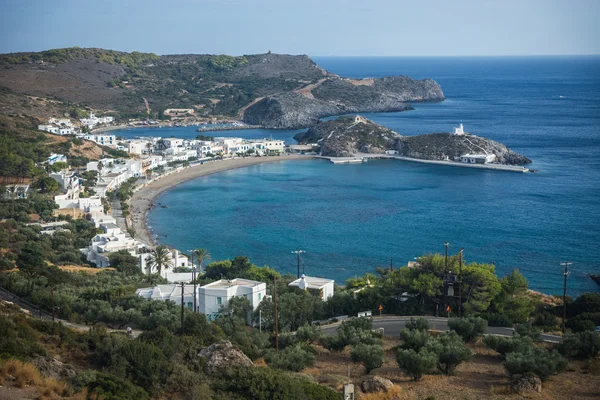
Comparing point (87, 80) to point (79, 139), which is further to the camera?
point (87, 80)

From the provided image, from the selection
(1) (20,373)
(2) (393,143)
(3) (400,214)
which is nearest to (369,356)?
(1) (20,373)

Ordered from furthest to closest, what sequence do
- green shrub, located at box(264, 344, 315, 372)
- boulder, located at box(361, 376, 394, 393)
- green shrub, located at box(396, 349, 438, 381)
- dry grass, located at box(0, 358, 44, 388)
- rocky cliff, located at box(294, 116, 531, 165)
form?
rocky cliff, located at box(294, 116, 531, 165) → green shrub, located at box(264, 344, 315, 372) → green shrub, located at box(396, 349, 438, 381) → boulder, located at box(361, 376, 394, 393) → dry grass, located at box(0, 358, 44, 388)

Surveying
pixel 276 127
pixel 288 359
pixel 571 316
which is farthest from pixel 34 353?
pixel 276 127

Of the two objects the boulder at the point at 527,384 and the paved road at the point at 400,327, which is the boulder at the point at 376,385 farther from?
the paved road at the point at 400,327

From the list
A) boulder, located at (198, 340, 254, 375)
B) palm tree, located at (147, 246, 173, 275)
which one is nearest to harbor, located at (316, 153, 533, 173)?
palm tree, located at (147, 246, 173, 275)

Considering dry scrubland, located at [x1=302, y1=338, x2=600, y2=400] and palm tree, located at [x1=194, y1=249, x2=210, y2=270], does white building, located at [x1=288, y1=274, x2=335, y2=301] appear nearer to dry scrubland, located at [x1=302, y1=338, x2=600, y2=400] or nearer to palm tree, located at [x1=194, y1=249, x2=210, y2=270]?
dry scrubland, located at [x1=302, y1=338, x2=600, y2=400]

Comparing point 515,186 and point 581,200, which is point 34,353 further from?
point 515,186
